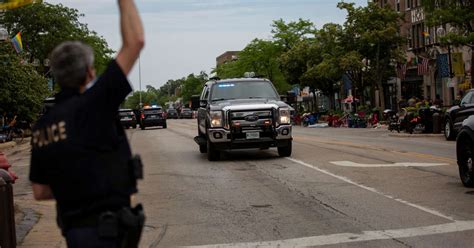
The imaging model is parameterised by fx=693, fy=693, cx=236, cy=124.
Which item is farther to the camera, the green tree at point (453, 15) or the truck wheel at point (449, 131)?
the green tree at point (453, 15)

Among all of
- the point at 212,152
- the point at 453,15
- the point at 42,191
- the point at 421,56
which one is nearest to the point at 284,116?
the point at 212,152

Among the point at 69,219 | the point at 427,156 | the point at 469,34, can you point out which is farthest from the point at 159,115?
the point at 69,219

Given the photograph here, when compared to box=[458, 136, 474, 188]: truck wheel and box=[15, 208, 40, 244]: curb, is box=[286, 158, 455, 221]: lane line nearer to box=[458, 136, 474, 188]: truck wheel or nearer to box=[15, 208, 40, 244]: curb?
box=[458, 136, 474, 188]: truck wheel

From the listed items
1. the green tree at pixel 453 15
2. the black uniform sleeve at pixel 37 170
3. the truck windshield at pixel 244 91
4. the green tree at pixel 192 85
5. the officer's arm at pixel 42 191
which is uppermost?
the green tree at pixel 192 85

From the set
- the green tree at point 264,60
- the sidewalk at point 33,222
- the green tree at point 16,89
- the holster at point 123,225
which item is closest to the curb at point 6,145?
the green tree at point 16,89

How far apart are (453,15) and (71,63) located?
95.2 feet

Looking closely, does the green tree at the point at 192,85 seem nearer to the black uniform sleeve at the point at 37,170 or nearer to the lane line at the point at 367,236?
the lane line at the point at 367,236

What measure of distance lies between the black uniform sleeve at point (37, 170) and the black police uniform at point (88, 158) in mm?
14

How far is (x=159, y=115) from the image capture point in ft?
167

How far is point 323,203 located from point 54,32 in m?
50.5

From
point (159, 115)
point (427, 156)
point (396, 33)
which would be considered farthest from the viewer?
point (159, 115)

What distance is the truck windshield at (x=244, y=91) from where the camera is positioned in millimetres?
18375

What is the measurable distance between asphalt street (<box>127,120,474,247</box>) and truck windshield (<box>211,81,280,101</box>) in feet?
5.53

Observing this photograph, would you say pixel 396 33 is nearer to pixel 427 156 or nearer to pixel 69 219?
pixel 427 156
